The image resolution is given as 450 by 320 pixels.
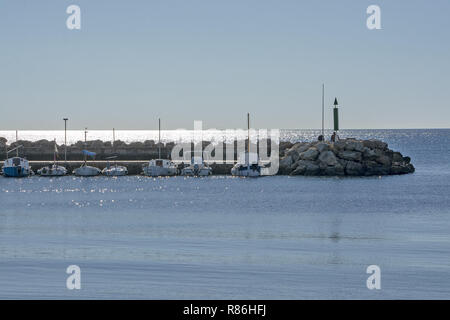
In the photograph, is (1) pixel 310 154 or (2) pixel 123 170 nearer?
(1) pixel 310 154

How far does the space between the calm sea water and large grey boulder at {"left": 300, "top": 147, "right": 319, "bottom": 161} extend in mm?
15216

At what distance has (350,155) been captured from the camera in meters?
100

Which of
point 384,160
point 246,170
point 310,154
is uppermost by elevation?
point 310,154

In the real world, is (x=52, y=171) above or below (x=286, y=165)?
below

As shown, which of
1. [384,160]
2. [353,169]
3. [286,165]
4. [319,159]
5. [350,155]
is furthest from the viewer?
[286,165]

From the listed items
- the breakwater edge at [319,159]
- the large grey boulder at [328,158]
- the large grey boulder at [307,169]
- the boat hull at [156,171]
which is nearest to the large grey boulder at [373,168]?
the breakwater edge at [319,159]

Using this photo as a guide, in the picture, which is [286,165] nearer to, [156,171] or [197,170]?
[197,170]

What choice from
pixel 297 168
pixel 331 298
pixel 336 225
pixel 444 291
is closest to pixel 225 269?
pixel 331 298

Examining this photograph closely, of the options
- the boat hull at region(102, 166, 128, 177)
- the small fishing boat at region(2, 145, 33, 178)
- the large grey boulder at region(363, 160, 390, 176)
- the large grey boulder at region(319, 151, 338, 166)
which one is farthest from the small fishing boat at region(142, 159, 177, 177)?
the large grey boulder at region(363, 160, 390, 176)

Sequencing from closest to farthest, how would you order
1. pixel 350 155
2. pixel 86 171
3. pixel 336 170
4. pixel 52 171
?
pixel 336 170 → pixel 350 155 → pixel 86 171 → pixel 52 171

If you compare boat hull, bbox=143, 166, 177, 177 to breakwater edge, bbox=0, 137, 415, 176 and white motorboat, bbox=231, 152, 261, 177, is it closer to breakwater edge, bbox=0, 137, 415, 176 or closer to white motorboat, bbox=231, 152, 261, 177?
breakwater edge, bbox=0, 137, 415, 176

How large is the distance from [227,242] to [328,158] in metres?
60.3

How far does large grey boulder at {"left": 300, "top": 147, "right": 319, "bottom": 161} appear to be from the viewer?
99562 millimetres

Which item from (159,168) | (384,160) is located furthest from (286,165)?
(159,168)
